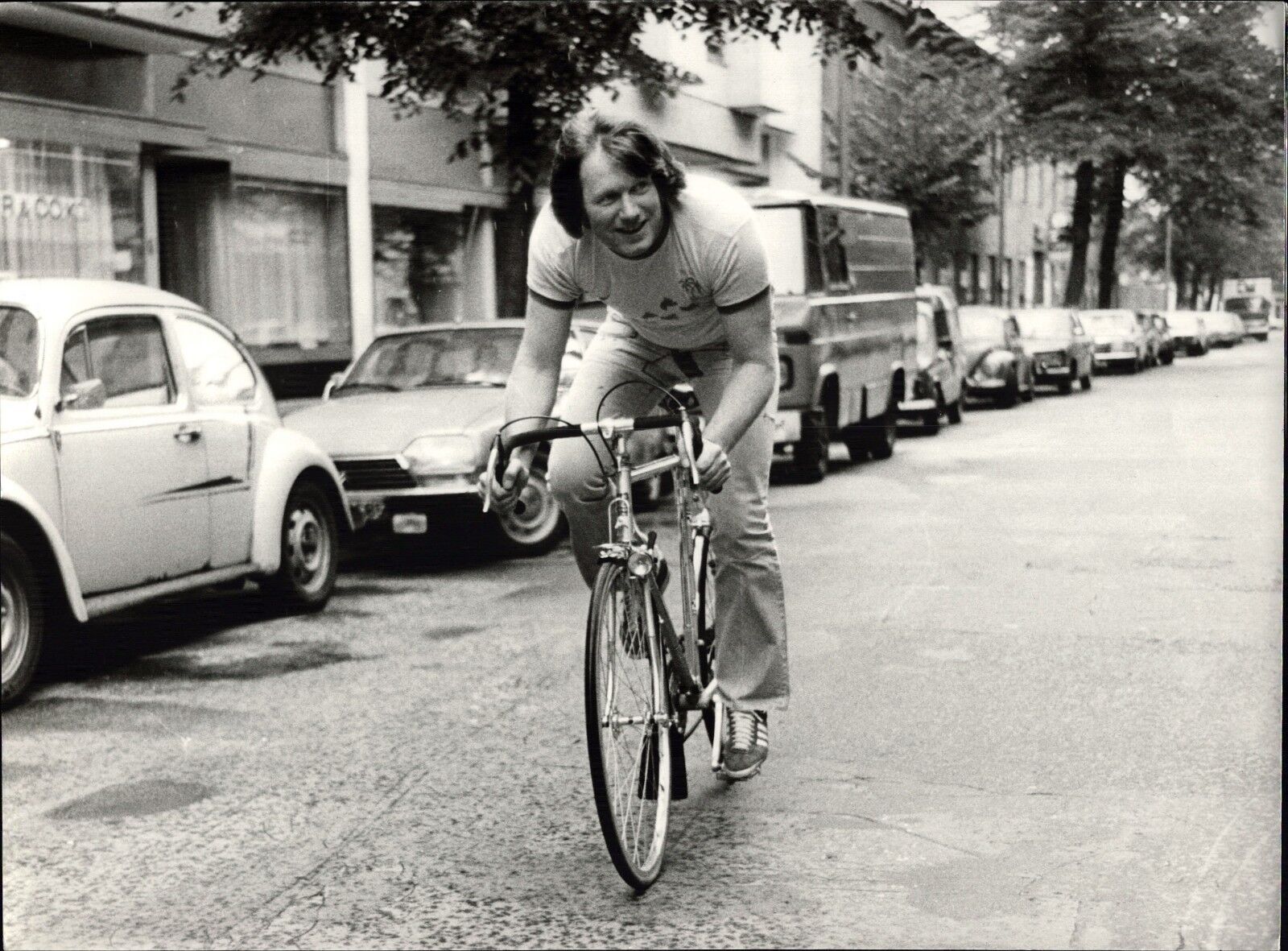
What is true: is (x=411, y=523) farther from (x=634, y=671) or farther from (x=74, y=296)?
(x=634, y=671)

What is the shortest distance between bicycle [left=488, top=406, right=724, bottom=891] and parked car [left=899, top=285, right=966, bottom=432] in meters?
2.45

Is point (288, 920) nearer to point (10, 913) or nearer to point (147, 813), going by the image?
point (10, 913)

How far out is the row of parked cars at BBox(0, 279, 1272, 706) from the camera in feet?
21.4

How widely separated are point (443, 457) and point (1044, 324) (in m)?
3.01

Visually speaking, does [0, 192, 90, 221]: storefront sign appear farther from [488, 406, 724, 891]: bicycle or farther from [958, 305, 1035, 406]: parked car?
[958, 305, 1035, 406]: parked car

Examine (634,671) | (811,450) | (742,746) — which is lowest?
(742,746)

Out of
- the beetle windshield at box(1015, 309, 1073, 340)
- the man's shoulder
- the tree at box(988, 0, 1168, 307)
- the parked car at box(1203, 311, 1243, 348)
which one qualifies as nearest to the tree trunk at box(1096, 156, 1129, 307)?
the tree at box(988, 0, 1168, 307)

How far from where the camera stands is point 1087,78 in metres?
4.47

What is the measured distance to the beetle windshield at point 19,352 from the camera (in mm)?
6453

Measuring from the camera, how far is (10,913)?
4.26 metres

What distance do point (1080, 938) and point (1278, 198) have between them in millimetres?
1688

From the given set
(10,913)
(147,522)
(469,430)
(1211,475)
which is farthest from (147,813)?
(469,430)

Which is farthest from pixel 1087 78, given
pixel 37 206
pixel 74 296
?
pixel 74 296

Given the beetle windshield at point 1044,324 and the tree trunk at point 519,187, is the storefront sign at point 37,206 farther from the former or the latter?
the beetle windshield at point 1044,324
